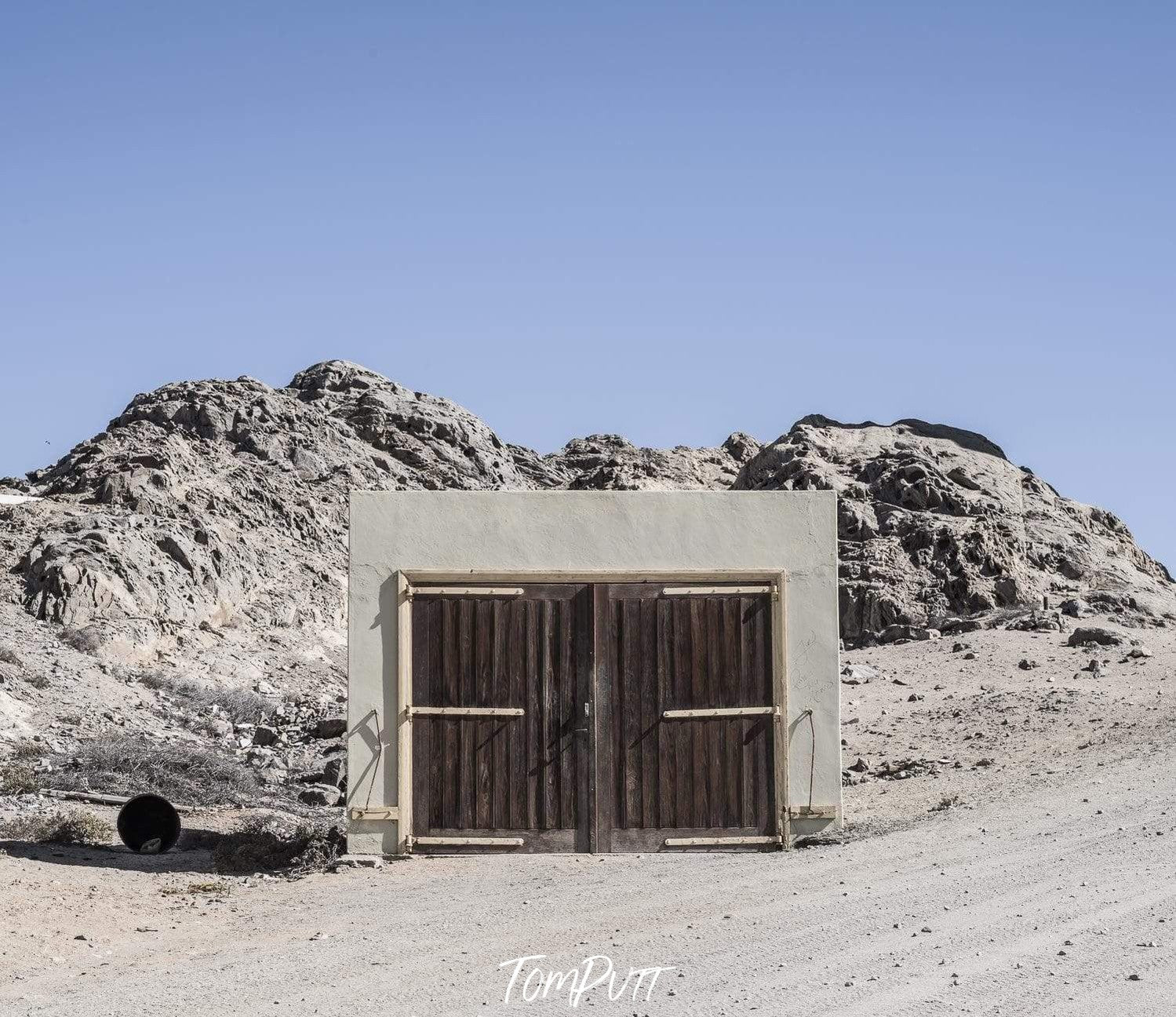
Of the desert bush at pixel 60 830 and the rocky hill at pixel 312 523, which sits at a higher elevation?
the rocky hill at pixel 312 523

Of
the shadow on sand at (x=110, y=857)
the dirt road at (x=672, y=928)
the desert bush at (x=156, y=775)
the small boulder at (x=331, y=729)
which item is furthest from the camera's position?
the small boulder at (x=331, y=729)

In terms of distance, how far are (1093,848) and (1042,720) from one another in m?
7.38

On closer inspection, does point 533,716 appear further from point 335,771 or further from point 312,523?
point 312,523

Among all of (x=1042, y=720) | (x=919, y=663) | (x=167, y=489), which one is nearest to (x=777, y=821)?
(x=1042, y=720)

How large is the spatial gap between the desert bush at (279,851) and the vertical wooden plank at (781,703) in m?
4.11

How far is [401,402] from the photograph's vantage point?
46.6 m

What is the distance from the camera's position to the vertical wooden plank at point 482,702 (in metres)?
12.4

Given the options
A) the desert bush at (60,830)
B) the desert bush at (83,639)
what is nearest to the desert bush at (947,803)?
the desert bush at (60,830)

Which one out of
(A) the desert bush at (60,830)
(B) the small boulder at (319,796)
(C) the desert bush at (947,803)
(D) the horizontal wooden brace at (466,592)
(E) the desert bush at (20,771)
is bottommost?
(B) the small boulder at (319,796)

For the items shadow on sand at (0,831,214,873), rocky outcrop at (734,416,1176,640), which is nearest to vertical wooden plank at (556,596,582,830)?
shadow on sand at (0,831,214,873)

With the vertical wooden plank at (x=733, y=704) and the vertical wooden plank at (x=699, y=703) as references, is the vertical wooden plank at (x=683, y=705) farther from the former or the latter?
the vertical wooden plank at (x=733, y=704)

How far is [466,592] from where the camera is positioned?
1249cm

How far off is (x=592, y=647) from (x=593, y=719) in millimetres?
650

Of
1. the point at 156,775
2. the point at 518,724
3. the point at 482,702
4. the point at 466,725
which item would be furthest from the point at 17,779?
the point at 518,724
